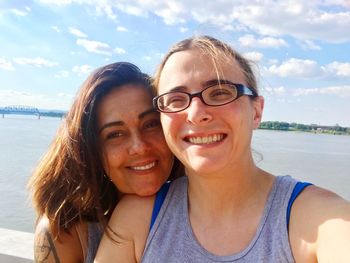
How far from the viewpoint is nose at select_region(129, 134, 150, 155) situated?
2172 millimetres

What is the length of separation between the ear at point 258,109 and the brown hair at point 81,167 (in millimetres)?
696

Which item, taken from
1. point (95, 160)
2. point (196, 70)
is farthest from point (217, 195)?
point (95, 160)

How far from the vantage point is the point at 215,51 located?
1.81 meters

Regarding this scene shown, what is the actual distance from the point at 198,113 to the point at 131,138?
63cm

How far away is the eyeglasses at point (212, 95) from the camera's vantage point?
Answer: 1.73m

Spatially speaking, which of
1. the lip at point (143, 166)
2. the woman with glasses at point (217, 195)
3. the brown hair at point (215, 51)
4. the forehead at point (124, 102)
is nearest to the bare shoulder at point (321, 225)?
the woman with glasses at point (217, 195)

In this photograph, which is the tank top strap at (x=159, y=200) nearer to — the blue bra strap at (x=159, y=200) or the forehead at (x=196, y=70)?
the blue bra strap at (x=159, y=200)

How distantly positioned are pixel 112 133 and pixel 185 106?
2.10ft

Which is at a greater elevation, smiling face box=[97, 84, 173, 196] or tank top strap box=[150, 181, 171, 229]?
smiling face box=[97, 84, 173, 196]

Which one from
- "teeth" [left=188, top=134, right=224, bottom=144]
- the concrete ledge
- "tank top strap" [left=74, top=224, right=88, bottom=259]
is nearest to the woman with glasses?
"teeth" [left=188, top=134, right=224, bottom=144]

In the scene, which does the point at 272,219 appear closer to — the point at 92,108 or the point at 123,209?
the point at 123,209

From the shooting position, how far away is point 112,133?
88.1 inches

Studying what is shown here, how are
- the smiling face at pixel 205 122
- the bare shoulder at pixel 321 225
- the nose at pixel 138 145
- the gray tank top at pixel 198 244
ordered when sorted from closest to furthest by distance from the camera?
the bare shoulder at pixel 321 225
the gray tank top at pixel 198 244
the smiling face at pixel 205 122
the nose at pixel 138 145

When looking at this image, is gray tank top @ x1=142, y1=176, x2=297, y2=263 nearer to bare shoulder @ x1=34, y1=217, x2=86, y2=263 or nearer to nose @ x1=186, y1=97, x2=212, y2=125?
nose @ x1=186, y1=97, x2=212, y2=125
